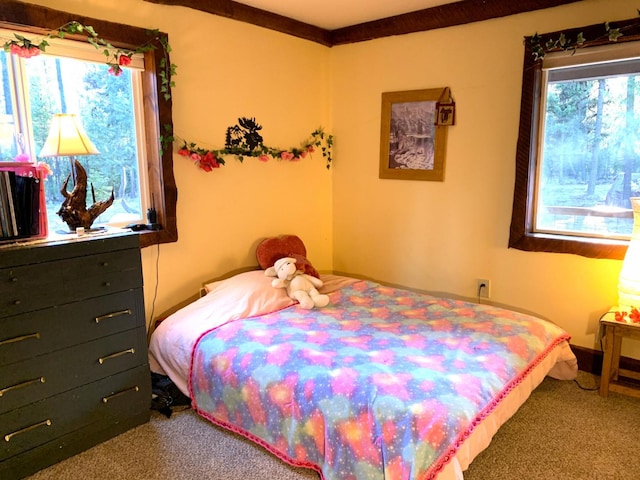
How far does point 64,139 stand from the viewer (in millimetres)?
2180

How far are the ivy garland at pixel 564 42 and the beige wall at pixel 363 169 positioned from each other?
10cm

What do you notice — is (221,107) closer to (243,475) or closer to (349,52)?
(349,52)

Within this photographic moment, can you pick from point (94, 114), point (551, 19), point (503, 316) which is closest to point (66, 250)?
point (94, 114)

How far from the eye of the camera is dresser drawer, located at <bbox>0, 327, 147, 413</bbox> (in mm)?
1907

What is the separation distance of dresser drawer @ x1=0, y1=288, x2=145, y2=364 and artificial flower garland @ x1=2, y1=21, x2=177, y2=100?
3.91 ft

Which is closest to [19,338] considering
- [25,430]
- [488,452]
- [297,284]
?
[25,430]

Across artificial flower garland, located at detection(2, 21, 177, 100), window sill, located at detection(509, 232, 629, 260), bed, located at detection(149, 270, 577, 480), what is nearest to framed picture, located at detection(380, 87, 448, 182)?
window sill, located at detection(509, 232, 629, 260)

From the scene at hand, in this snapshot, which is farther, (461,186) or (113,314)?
(461,186)

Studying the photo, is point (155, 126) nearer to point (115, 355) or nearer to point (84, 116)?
point (84, 116)

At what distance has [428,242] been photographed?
11.3 ft

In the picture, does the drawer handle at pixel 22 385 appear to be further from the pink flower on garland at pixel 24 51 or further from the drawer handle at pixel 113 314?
the pink flower on garland at pixel 24 51

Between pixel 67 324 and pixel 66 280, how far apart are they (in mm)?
197

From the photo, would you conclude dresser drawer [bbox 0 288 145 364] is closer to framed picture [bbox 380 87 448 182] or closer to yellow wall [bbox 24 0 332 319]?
yellow wall [bbox 24 0 332 319]

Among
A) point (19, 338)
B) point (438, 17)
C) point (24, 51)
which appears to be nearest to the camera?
point (19, 338)
